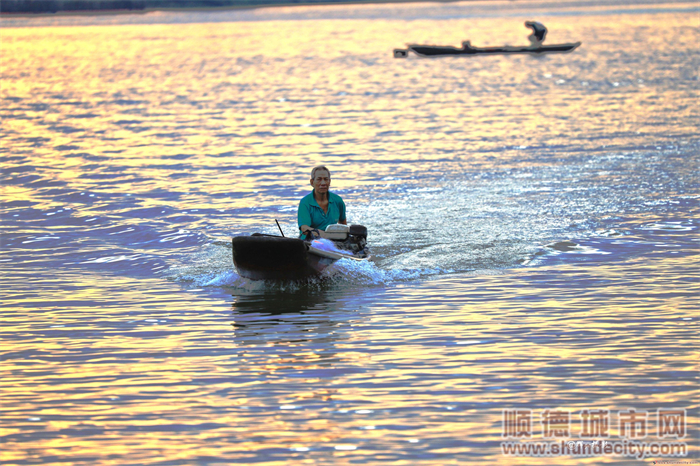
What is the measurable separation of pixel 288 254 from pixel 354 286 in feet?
3.23

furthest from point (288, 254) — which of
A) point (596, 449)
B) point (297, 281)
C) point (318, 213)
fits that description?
point (596, 449)

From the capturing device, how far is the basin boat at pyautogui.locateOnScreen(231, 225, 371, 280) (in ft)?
36.6

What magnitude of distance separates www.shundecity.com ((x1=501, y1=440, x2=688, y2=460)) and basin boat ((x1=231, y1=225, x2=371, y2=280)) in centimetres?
472

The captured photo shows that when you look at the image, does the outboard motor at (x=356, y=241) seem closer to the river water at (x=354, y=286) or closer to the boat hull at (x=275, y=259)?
the river water at (x=354, y=286)

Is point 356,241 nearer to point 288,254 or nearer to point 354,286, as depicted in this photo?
point 354,286

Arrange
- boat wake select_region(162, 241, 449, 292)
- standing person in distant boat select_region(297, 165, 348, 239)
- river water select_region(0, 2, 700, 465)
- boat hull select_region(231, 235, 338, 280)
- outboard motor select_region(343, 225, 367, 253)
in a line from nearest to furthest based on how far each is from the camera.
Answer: river water select_region(0, 2, 700, 465) < boat hull select_region(231, 235, 338, 280) < boat wake select_region(162, 241, 449, 292) < outboard motor select_region(343, 225, 367, 253) < standing person in distant boat select_region(297, 165, 348, 239)

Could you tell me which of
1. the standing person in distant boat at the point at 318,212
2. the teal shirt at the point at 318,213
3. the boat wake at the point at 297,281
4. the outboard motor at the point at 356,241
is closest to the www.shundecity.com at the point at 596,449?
the boat wake at the point at 297,281

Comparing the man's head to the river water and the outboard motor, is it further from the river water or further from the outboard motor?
the river water

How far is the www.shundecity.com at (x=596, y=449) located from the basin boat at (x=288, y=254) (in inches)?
186

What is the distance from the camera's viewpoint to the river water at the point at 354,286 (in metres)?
7.54

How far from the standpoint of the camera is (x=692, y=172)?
62.0 feet

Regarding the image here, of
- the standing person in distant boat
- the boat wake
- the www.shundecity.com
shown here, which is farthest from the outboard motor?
the www.shundecity.com

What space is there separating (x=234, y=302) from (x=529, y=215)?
631 centimetres

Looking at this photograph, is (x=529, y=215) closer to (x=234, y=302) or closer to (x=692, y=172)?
(x=692, y=172)
